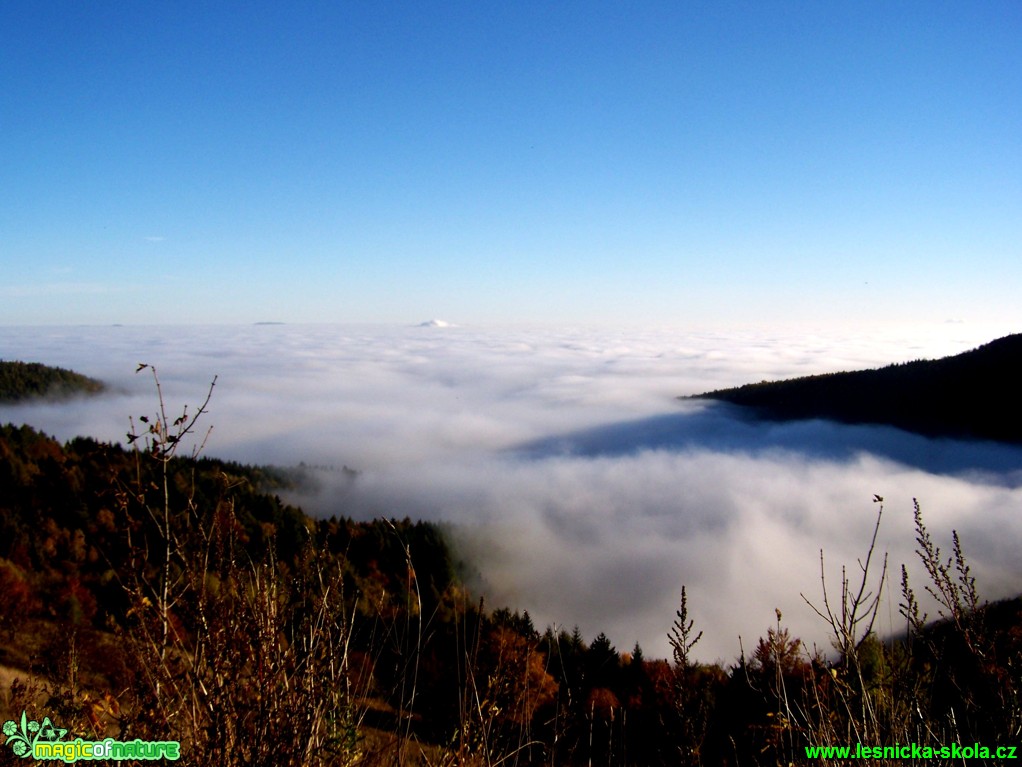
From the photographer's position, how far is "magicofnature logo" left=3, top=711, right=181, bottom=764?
272cm

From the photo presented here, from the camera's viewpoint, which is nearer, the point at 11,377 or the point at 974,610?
the point at 974,610

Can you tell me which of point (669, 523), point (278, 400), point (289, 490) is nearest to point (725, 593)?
point (669, 523)

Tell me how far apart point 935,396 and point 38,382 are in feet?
521

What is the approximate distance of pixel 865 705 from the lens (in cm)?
317

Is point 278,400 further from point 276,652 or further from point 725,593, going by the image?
point 276,652

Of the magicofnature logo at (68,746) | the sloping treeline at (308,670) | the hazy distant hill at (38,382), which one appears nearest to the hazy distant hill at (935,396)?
the sloping treeline at (308,670)

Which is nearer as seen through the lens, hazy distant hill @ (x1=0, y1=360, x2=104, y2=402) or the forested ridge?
the forested ridge

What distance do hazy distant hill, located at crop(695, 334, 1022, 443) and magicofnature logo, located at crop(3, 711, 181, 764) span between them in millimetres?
118155

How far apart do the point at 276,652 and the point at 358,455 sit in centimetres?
15745

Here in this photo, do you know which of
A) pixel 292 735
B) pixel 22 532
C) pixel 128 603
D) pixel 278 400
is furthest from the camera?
pixel 278 400

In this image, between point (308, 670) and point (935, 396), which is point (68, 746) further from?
point (935, 396)

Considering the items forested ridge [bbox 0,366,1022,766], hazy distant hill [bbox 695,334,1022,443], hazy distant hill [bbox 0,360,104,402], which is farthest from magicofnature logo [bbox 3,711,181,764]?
hazy distant hill [bbox 0,360,104,402]

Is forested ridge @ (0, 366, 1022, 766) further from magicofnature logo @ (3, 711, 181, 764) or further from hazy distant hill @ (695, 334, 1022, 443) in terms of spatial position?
hazy distant hill @ (695, 334, 1022, 443)

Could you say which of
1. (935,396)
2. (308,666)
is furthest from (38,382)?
(935,396)
